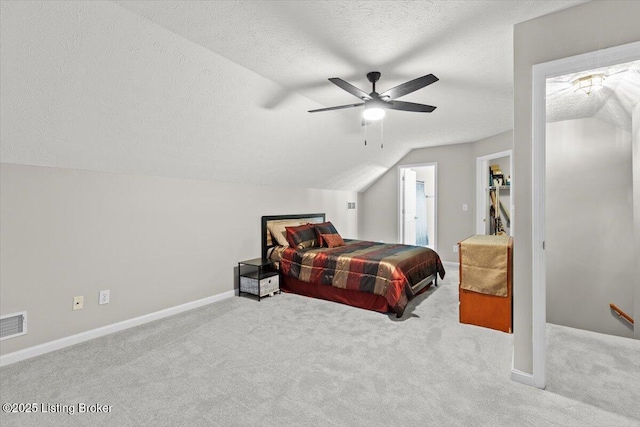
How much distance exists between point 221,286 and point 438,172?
4.50m

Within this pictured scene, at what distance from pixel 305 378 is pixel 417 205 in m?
6.09

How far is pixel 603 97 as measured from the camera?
255 centimetres

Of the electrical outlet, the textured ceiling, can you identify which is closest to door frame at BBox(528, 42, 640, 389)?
the textured ceiling

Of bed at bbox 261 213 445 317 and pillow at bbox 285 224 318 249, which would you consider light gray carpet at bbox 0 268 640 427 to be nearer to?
bed at bbox 261 213 445 317

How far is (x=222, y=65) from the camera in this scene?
8.29ft

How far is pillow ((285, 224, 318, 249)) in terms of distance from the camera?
436 cm

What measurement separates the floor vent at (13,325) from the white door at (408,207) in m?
5.80

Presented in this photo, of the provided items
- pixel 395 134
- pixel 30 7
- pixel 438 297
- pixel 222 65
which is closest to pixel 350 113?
pixel 395 134

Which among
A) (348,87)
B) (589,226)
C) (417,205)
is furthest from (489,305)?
(417,205)

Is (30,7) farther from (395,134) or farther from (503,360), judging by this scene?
(395,134)

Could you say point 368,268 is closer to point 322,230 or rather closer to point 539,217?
point 322,230

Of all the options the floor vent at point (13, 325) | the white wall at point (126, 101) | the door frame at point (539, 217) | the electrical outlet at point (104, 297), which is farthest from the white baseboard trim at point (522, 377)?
the floor vent at point (13, 325)

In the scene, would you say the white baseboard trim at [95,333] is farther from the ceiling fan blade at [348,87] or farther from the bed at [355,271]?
the ceiling fan blade at [348,87]

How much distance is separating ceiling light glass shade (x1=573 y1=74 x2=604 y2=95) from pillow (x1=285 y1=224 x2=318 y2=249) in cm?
334
